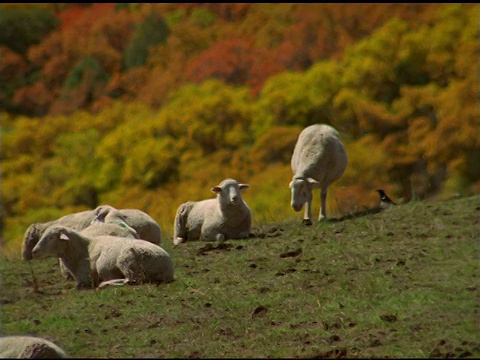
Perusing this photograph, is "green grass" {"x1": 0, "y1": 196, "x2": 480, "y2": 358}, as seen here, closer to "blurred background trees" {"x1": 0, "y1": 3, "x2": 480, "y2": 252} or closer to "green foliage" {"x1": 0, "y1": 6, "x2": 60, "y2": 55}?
"blurred background trees" {"x1": 0, "y1": 3, "x2": 480, "y2": 252}

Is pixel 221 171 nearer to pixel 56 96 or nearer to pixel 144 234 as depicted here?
pixel 144 234

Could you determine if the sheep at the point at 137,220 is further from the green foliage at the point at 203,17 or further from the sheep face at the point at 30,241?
the green foliage at the point at 203,17

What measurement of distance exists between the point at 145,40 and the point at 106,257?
55.1m

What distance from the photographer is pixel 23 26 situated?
240 ft

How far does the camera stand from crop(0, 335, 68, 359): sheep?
7.46 meters

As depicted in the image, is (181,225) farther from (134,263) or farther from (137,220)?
(134,263)

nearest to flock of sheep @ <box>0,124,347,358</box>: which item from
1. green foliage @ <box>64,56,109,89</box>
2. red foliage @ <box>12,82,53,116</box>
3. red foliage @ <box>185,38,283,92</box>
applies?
red foliage @ <box>185,38,283,92</box>

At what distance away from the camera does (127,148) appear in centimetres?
4700

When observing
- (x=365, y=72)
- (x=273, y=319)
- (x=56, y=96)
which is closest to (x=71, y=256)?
(x=273, y=319)

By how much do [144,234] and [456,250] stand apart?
4.70 metres

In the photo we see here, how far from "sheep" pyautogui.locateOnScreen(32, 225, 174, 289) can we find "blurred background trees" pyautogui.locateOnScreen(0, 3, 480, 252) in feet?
52.9

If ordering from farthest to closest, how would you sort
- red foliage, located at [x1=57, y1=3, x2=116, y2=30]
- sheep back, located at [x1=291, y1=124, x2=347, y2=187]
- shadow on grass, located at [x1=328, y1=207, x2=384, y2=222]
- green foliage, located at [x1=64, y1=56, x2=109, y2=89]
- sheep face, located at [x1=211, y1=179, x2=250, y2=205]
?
red foliage, located at [x1=57, y1=3, x2=116, y2=30] → green foliage, located at [x1=64, y1=56, x2=109, y2=89] → sheep back, located at [x1=291, y1=124, x2=347, y2=187] → shadow on grass, located at [x1=328, y1=207, x2=384, y2=222] → sheep face, located at [x1=211, y1=179, x2=250, y2=205]

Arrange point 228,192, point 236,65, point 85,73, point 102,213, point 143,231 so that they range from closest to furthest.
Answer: point 102,213, point 228,192, point 143,231, point 236,65, point 85,73

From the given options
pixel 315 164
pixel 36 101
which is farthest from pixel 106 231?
pixel 36 101
